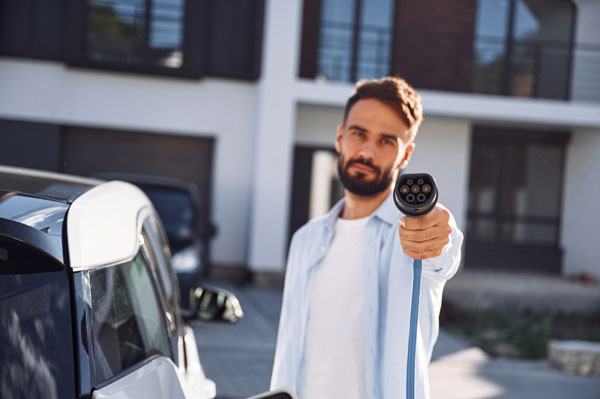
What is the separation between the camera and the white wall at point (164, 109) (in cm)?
1209

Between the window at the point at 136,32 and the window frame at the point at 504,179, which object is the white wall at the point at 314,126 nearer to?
the window at the point at 136,32

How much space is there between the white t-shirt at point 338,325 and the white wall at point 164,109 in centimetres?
1034

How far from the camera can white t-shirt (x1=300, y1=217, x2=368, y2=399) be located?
2.16 metres

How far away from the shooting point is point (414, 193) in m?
1.55

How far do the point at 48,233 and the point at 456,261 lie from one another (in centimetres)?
107

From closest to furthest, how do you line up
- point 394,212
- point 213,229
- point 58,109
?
point 394,212 → point 213,229 → point 58,109

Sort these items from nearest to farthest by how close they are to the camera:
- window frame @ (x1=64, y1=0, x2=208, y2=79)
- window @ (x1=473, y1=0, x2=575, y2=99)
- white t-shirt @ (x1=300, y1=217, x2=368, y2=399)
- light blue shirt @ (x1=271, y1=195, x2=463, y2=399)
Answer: light blue shirt @ (x1=271, y1=195, x2=463, y2=399) < white t-shirt @ (x1=300, y1=217, x2=368, y2=399) < window frame @ (x1=64, y1=0, x2=208, y2=79) < window @ (x1=473, y1=0, x2=575, y2=99)

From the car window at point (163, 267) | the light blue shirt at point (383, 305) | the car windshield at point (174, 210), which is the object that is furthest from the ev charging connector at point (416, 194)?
the car windshield at point (174, 210)

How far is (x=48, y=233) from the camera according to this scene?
1.35 meters

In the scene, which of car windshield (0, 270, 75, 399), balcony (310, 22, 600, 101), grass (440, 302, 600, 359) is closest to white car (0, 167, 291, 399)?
car windshield (0, 270, 75, 399)

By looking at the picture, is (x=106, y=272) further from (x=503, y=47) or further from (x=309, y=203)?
(x=503, y=47)

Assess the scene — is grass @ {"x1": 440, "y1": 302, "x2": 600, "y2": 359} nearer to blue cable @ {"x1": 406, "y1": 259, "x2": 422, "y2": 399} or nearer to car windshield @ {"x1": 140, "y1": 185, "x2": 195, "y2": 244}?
car windshield @ {"x1": 140, "y1": 185, "x2": 195, "y2": 244}

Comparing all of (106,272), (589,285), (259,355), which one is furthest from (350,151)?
(589,285)

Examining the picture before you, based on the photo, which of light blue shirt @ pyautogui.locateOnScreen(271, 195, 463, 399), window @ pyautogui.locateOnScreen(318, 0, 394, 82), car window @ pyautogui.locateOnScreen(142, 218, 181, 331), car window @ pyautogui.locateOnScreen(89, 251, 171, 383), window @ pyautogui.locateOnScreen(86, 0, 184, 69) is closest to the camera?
car window @ pyautogui.locateOnScreen(89, 251, 171, 383)
